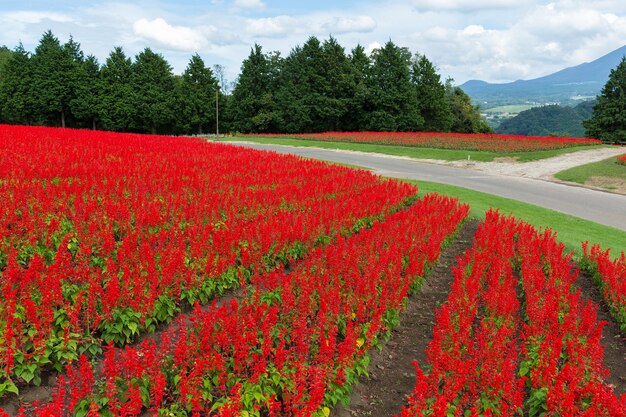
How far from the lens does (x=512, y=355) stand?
4984 mm

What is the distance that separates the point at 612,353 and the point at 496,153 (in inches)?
1139

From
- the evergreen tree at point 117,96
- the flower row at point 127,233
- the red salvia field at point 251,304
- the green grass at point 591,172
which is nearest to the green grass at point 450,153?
the green grass at point 591,172

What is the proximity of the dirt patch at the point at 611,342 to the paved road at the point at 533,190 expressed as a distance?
6.12 m

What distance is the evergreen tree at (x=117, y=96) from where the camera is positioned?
200 ft

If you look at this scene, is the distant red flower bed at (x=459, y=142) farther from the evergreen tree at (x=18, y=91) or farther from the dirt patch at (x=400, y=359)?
the evergreen tree at (x=18, y=91)

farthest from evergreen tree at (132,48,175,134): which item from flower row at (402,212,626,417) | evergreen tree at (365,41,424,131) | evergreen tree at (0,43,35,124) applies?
flower row at (402,212,626,417)

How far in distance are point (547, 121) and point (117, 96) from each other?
96.6 meters

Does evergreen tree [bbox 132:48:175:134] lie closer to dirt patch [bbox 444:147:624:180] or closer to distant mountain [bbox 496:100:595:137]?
dirt patch [bbox 444:147:624:180]

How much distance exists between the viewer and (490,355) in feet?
16.5

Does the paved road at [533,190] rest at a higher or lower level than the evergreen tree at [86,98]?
lower

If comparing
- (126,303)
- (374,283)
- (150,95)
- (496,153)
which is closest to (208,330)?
(126,303)

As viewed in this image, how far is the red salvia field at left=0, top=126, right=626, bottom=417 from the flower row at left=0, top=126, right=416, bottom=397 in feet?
0.13

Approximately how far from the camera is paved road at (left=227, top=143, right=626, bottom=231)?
52.3 ft

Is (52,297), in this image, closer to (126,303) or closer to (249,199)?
(126,303)
